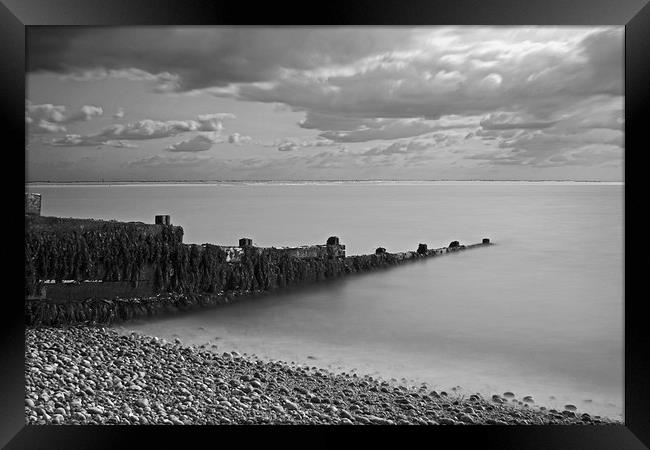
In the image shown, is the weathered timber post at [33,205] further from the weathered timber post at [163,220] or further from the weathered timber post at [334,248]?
the weathered timber post at [334,248]

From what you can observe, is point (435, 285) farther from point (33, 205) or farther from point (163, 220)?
point (33, 205)

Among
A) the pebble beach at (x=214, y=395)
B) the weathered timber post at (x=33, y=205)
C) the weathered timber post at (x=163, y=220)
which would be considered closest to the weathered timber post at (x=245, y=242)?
the weathered timber post at (x=163, y=220)

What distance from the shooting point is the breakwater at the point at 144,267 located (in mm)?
3383

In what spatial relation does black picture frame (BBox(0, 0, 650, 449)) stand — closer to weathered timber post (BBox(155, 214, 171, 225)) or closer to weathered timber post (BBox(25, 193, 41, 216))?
weathered timber post (BBox(25, 193, 41, 216))

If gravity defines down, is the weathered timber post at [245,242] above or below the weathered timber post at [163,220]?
below

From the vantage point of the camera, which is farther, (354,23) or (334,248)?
(334,248)

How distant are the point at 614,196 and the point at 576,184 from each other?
282mm

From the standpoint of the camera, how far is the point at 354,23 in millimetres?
2316

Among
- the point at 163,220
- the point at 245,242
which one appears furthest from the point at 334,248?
the point at 163,220

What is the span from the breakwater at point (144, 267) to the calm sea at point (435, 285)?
0.08 meters

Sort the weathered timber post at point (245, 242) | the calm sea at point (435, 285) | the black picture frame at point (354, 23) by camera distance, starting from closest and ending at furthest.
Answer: the black picture frame at point (354, 23) → the calm sea at point (435, 285) → the weathered timber post at point (245, 242)

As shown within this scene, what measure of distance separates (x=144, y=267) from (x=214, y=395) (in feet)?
3.60

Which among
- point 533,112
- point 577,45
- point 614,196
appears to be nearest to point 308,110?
point 533,112

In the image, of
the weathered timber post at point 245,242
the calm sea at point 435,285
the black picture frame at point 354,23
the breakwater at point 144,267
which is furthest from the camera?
the weathered timber post at point 245,242
